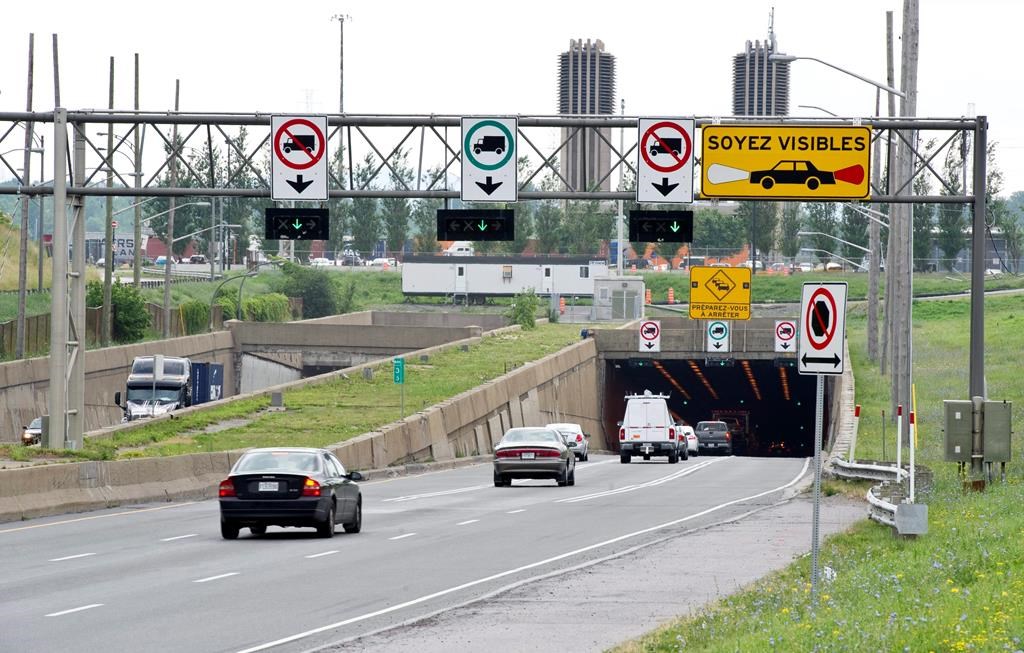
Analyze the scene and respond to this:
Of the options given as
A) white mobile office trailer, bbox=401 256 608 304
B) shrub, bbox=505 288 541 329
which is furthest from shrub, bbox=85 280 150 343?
white mobile office trailer, bbox=401 256 608 304

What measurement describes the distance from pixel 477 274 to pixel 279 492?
9994 centimetres

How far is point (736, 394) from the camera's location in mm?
108750

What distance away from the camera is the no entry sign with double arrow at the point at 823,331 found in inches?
589

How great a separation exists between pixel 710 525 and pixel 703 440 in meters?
54.8

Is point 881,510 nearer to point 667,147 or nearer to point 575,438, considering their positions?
point 667,147

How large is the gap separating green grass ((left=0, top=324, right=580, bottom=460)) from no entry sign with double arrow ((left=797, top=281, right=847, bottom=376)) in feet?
64.1

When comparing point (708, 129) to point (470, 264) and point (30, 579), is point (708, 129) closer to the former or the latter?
point (30, 579)

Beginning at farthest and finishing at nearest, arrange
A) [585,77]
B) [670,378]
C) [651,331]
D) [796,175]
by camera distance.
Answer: [585,77] → [670,378] → [651,331] → [796,175]

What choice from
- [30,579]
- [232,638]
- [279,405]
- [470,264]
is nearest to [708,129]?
[30,579]

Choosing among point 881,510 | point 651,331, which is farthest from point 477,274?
point 881,510

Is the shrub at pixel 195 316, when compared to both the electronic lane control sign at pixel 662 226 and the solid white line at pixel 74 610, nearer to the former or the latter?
the electronic lane control sign at pixel 662 226

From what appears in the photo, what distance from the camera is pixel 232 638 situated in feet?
43.3

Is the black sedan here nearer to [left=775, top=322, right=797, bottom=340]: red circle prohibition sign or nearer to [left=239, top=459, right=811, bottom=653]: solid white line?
[left=239, top=459, right=811, bottom=653]: solid white line

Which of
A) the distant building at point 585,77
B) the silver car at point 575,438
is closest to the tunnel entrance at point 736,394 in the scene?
the silver car at point 575,438
